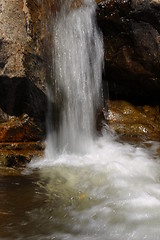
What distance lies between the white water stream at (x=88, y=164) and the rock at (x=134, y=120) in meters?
0.46

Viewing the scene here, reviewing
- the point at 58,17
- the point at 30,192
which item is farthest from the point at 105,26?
the point at 30,192

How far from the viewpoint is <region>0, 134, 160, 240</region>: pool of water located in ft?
8.11

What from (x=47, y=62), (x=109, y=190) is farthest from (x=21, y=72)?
(x=109, y=190)

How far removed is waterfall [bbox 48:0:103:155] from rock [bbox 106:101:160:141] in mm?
510

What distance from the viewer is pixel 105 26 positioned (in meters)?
6.62

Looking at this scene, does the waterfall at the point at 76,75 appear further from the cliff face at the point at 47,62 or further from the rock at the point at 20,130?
the rock at the point at 20,130

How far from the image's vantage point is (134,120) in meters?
6.91

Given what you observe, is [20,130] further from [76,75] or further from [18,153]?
[76,75]

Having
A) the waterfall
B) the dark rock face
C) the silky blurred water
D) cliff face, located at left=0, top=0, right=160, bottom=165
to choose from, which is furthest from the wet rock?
the dark rock face

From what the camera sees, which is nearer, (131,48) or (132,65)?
(131,48)

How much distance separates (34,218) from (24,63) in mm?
2938

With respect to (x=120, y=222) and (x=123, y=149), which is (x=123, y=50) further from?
(x=120, y=222)

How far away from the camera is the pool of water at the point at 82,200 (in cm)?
247

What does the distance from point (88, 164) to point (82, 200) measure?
1.64 metres
